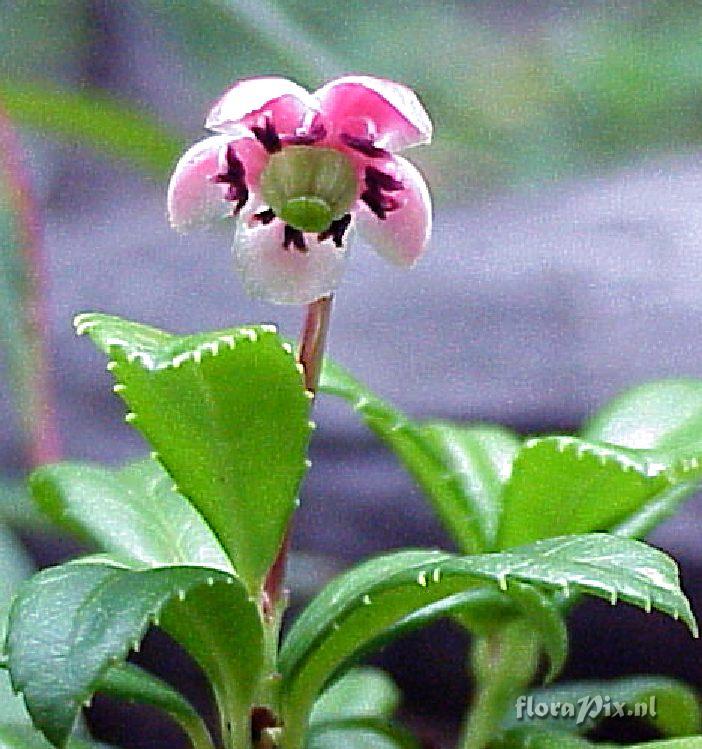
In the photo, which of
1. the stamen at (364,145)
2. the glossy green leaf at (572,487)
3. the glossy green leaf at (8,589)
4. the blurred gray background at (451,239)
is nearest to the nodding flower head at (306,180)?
the stamen at (364,145)

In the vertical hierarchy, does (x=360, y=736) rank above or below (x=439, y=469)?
below

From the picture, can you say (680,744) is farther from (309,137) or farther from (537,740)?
(309,137)

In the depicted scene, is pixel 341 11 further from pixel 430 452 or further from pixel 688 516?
pixel 430 452

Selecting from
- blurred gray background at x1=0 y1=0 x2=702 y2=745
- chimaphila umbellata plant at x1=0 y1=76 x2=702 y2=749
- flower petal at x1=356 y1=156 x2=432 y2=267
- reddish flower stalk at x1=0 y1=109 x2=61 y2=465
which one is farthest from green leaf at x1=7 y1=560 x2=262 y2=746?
blurred gray background at x1=0 y1=0 x2=702 y2=745

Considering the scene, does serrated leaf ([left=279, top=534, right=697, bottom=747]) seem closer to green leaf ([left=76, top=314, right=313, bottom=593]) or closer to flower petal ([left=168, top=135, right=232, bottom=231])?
green leaf ([left=76, top=314, right=313, bottom=593])

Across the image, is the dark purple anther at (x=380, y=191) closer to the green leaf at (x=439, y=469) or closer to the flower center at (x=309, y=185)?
the flower center at (x=309, y=185)

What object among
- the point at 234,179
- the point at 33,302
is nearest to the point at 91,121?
the point at 33,302

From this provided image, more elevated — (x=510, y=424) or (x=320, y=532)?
(x=510, y=424)

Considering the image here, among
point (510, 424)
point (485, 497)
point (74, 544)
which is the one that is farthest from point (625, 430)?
point (74, 544)
